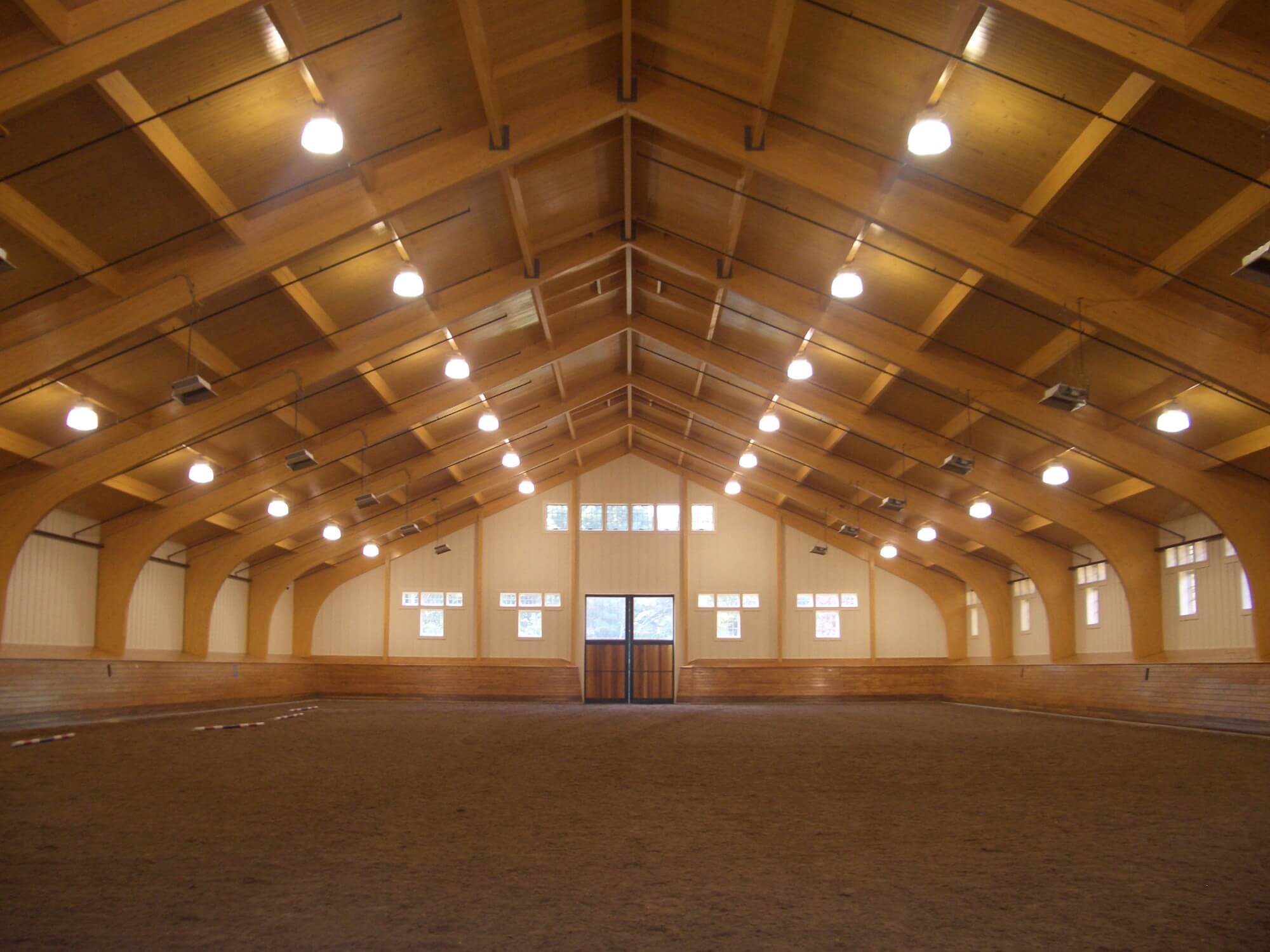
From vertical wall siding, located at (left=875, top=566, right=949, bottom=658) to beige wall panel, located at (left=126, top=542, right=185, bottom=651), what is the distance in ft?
66.0

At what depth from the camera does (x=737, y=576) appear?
106ft

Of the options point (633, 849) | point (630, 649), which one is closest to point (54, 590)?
point (630, 649)

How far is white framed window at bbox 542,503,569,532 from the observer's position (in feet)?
107

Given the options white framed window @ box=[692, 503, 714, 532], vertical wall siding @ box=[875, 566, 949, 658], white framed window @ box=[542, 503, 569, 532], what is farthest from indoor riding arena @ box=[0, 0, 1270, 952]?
white framed window @ box=[542, 503, 569, 532]

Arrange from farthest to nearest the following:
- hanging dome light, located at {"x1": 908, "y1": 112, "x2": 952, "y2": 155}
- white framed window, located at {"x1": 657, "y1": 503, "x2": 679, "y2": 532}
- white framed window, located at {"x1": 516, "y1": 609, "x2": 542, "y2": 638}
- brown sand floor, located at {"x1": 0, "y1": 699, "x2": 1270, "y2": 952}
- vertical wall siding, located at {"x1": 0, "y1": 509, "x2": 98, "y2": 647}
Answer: white framed window, located at {"x1": 657, "y1": 503, "x2": 679, "y2": 532} → white framed window, located at {"x1": 516, "y1": 609, "x2": 542, "y2": 638} → vertical wall siding, located at {"x1": 0, "y1": 509, "x2": 98, "y2": 647} → hanging dome light, located at {"x1": 908, "y1": 112, "x2": 952, "y2": 155} → brown sand floor, located at {"x1": 0, "y1": 699, "x2": 1270, "y2": 952}

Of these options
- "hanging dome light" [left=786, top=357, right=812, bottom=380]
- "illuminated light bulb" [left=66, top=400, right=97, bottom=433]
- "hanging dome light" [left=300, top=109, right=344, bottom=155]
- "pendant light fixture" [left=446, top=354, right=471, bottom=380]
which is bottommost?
"illuminated light bulb" [left=66, top=400, right=97, bottom=433]

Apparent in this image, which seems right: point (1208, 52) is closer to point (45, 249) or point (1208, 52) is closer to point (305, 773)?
point (305, 773)

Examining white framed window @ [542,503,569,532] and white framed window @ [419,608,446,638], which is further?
white framed window @ [542,503,569,532]

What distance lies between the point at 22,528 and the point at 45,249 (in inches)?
283

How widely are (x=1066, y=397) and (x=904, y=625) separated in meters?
19.9

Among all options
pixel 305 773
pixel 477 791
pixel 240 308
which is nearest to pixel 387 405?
pixel 240 308

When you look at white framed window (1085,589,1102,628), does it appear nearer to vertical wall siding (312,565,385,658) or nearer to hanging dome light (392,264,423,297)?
hanging dome light (392,264,423,297)

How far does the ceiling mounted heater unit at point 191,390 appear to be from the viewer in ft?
44.1

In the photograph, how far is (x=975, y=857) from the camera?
6.04 metres
